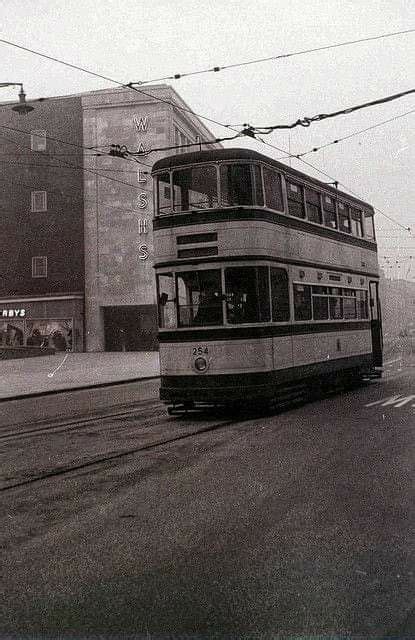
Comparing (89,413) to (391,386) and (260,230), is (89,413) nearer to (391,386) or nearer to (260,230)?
(260,230)

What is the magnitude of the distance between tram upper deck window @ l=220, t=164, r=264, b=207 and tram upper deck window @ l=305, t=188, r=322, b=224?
2.18m

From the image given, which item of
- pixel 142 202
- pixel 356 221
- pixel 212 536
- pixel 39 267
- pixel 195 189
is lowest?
pixel 212 536

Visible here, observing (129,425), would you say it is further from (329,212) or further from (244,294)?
(329,212)

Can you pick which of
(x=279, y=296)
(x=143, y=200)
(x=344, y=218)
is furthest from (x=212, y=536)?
(x=143, y=200)

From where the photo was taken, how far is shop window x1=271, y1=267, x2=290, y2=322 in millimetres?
11969

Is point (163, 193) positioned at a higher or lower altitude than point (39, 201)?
lower

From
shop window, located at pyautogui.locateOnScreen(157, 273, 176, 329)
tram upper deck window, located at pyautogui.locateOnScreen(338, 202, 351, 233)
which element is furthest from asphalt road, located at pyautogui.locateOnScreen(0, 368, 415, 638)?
tram upper deck window, located at pyautogui.locateOnScreen(338, 202, 351, 233)

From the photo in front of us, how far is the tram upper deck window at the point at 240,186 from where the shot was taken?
11727mm

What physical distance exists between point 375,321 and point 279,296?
660 cm

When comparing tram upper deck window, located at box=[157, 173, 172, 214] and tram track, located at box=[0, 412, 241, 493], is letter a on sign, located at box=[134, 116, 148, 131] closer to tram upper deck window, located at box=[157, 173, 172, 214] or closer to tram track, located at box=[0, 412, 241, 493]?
tram upper deck window, located at box=[157, 173, 172, 214]

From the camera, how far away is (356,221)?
1675 centimetres

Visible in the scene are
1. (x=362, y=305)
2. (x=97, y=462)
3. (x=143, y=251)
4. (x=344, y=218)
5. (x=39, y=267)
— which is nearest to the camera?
(x=97, y=462)

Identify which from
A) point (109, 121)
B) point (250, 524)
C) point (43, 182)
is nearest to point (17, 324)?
point (43, 182)

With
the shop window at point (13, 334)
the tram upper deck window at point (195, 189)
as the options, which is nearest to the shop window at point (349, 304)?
the tram upper deck window at point (195, 189)
